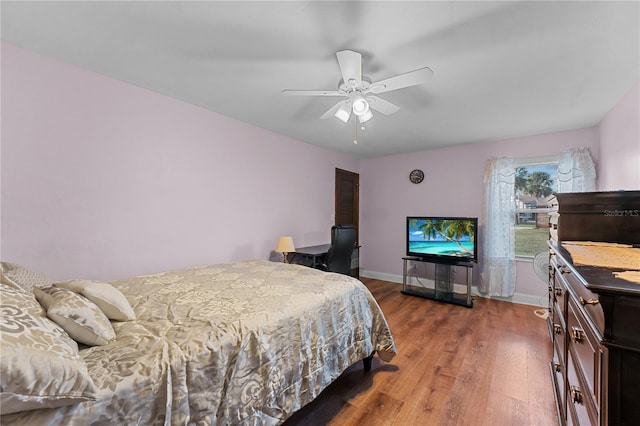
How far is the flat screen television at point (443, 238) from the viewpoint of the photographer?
3.74 m

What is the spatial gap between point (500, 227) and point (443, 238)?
30.1 inches

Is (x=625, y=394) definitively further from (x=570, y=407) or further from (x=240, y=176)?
(x=240, y=176)

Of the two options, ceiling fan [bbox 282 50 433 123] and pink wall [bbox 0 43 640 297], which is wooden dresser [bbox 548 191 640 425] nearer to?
pink wall [bbox 0 43 640 297]

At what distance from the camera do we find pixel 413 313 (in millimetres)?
3322

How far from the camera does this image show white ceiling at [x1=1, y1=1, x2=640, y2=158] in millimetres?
1415

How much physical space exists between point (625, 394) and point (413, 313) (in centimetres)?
273

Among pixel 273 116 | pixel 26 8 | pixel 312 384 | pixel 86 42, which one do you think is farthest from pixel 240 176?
pixel 312 384

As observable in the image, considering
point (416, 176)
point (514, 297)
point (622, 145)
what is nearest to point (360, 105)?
point (622, 145)

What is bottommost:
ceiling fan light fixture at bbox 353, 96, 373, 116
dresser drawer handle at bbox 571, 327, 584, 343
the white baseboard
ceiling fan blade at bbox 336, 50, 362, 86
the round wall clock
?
the white baseboard

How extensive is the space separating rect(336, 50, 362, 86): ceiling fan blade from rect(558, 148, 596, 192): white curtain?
3218mm

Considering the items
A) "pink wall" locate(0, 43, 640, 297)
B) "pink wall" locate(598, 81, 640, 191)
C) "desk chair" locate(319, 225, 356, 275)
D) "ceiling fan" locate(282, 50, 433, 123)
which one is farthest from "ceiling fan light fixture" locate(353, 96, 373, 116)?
"pink wall" locate(598, 81, 640, 191)

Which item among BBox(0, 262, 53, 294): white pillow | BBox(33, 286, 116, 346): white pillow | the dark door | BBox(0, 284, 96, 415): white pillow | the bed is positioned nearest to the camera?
BBox(0, 284, 96, 415): white pillow

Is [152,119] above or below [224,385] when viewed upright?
above

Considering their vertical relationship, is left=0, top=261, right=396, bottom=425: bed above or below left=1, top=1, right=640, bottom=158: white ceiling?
below
